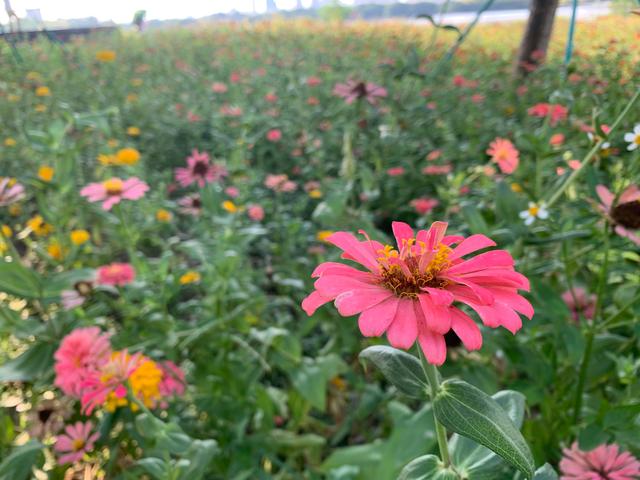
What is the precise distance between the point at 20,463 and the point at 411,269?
0.64m

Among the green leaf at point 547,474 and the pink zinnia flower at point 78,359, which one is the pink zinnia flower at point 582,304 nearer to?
the green leaf at point 547,474

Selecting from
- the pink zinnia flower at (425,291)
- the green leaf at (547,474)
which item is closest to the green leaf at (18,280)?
the pink zinnia flower at (425,291)

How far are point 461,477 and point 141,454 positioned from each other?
0.67m

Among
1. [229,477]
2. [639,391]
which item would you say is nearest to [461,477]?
[639,391]

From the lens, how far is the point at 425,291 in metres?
0.36

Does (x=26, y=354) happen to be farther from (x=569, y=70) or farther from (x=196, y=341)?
(x=569, y=70)

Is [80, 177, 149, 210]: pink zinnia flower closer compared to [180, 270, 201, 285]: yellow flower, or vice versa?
[80, 177, 149, 210]: pink zinnia flower

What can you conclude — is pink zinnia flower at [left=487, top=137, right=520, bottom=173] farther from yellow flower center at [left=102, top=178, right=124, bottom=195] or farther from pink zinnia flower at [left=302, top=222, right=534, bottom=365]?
yellow flower center at [left=102, top=178, right=124, bottom=195]

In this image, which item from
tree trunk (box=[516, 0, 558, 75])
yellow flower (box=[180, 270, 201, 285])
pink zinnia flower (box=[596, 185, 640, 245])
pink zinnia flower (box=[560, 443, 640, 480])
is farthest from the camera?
tree trunk (box=[516, 0, 558, 75])

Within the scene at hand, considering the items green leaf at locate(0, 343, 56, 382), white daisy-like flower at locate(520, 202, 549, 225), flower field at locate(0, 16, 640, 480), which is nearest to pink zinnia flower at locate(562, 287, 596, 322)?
flower field at locate(0, 16, 640, 480)

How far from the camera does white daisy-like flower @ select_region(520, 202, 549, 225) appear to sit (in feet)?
2.39

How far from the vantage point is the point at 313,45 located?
14.3ft

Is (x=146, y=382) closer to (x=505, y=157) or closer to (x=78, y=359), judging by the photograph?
(x=78, y=359)

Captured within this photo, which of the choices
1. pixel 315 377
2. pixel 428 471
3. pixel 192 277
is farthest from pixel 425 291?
pixel 192 277
